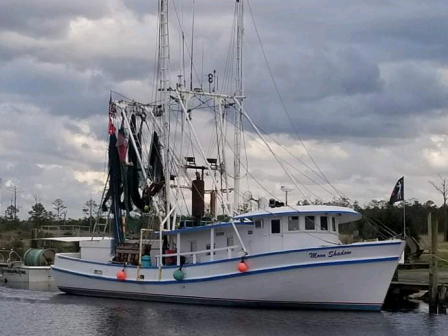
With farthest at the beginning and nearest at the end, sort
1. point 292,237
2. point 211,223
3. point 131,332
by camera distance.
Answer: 1. point 211,223
2. point 292,237
3. point 131,332

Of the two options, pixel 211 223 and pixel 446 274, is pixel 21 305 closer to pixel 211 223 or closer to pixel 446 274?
pixel 211 223

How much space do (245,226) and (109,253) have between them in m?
10.1

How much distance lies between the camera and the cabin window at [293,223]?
35.8 meters

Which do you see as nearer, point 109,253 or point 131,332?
point 131,332

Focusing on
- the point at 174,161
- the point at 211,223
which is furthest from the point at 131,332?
the point at 174,161

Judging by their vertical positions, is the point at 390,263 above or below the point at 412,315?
above

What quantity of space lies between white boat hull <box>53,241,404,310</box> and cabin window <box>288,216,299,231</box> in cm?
192

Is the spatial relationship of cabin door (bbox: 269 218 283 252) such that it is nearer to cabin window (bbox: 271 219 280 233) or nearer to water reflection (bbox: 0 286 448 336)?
cabin window (bbox: 271 219 280 233)

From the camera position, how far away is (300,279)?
34.3 m

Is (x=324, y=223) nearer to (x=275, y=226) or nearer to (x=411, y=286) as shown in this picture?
(x=275, y=226)

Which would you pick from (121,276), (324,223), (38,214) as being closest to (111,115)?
(121,276)

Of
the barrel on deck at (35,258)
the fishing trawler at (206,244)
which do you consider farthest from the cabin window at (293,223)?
the barrel on deck at (35,258)

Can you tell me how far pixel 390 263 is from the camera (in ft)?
109

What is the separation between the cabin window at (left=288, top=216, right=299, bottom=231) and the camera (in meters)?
35.8
